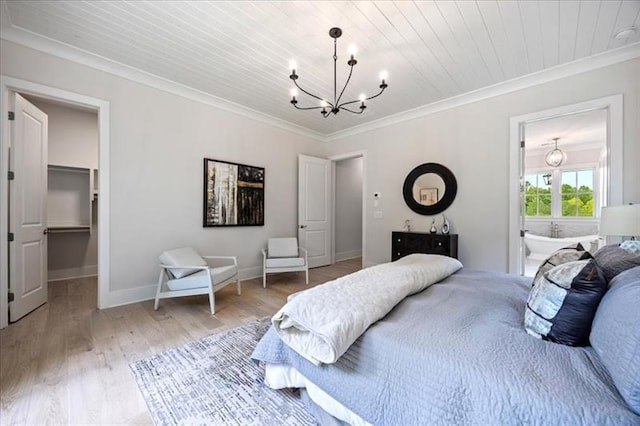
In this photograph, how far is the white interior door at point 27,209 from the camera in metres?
2.50

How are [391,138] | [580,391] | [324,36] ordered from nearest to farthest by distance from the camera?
[580,391]
[324,36]
[391,138]

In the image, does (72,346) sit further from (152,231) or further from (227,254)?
(227,254)

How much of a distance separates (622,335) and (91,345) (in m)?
3.14

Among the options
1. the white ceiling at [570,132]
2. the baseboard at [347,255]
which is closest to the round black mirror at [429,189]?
the white ceiling at [570,132]

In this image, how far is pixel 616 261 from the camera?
1.25 metres

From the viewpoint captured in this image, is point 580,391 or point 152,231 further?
point 152,231

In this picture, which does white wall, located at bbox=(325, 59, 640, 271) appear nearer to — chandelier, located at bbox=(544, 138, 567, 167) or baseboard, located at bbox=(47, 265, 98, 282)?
chandelier, located at bbox=(544, 138, 567, 167)

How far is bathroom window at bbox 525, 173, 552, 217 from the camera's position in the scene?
21.1 feet

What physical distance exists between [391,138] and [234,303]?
3.57 metres

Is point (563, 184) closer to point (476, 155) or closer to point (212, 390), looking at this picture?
point (476, 155)

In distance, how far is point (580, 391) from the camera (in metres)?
0.74

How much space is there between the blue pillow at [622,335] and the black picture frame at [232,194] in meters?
3.87

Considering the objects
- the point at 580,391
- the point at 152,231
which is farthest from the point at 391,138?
the point at 580,391

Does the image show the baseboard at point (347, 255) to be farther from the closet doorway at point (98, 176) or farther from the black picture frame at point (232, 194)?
the closet doorway at point (98, 176)
